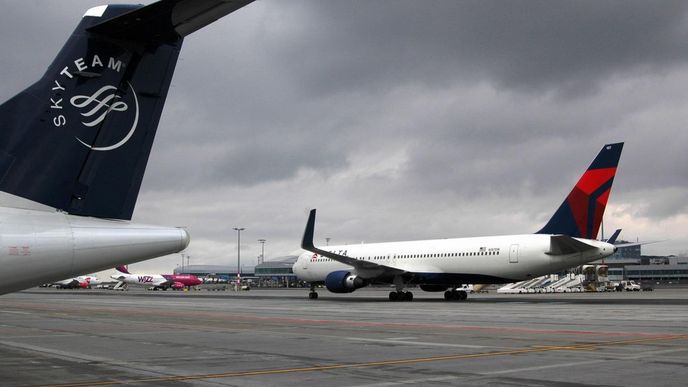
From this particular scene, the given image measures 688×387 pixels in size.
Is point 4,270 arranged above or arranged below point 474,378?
above

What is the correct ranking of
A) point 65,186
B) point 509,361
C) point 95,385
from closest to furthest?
point 65,186 → point 95,385 → point 509,361

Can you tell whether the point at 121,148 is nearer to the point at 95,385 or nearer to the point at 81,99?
the point at 81,99

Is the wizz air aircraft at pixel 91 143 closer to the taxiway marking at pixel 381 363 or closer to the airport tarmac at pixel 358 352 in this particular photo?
the taxiway marking at pixel 381 363

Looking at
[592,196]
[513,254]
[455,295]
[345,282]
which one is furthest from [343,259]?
[592,196]

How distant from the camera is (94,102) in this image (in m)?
8.59

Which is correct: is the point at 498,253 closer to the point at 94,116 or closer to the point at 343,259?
the point at 343,259

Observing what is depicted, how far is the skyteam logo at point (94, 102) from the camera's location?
333 inches

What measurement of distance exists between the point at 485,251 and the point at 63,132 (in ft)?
105

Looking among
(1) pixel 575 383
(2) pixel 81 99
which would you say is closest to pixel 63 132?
(2) pixel 81 99

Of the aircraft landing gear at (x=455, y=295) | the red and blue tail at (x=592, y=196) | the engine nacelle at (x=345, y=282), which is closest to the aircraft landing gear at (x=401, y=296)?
the engine nacelle at (x=345, y=282)

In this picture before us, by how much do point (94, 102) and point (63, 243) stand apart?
1.93 metres

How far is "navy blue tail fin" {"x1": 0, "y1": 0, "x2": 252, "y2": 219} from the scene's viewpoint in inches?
322

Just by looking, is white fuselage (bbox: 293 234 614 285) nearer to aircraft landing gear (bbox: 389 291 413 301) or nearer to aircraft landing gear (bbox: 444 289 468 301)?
aircraft landing gear (bbox: 389 291 413 301)

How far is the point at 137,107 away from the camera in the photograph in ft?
29.2
